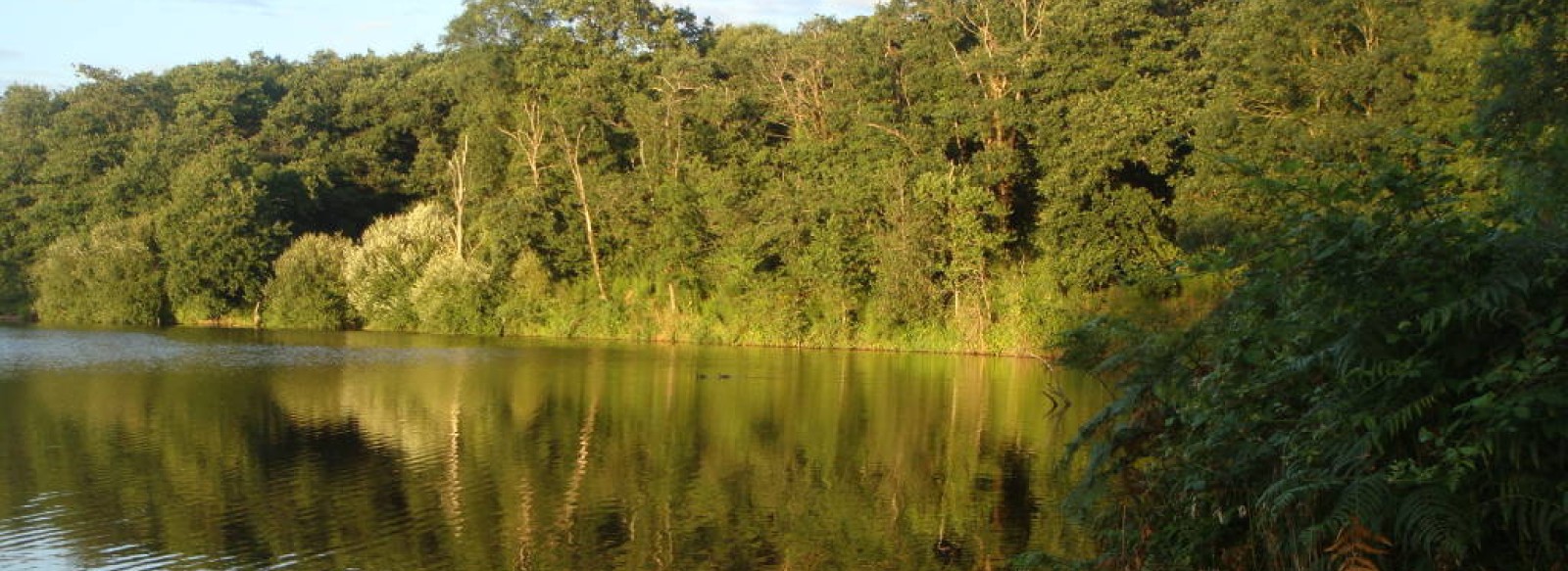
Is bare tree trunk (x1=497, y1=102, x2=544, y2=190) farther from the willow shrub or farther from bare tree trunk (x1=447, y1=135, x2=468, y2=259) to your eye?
the willow shrub

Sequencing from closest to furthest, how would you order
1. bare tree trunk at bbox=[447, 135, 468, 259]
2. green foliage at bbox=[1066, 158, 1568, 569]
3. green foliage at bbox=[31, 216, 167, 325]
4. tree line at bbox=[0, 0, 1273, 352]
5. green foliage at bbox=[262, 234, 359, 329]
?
green foliage at bbox=[1066, 158, 1568, 569] < tree line at bbox=[0, 0, 1273, 352] < green foliage at bbox=[262, 234, 359, 329] < green foliage at bbox=[31, 216, 167, 325] < bare tree trunk at bbox=[447, 135, 468, 259]

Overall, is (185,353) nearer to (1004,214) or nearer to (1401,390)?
(1004,214)

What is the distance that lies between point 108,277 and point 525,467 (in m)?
46.5

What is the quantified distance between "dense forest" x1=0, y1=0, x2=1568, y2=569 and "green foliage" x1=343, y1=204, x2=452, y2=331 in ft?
0.58

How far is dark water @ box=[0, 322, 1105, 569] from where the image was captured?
42.6 feet

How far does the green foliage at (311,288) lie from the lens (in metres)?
54.1

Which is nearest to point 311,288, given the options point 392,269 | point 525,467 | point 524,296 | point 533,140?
point 392,269

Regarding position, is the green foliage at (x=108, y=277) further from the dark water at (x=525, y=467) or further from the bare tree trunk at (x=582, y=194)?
the dark water at (x=525, y=467)

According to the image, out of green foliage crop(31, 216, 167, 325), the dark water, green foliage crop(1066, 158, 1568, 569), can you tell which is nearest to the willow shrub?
green foliage crop(31, 216, 167, 325)

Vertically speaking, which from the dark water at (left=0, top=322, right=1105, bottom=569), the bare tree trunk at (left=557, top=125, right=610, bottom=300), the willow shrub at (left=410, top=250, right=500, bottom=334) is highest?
the bare tree trunk at (left=557, top=125, right=610, bottom=300)

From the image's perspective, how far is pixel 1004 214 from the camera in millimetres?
41156

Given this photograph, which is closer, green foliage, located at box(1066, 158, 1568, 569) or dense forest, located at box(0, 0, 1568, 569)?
green foliage, located at box(1066, 158, 1568, 569)

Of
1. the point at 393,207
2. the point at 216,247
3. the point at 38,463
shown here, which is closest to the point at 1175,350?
the point at 38,463

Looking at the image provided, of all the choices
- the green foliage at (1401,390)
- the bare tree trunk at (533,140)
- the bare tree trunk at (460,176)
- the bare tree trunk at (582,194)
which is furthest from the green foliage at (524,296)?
the green foliage at (1401,390)
